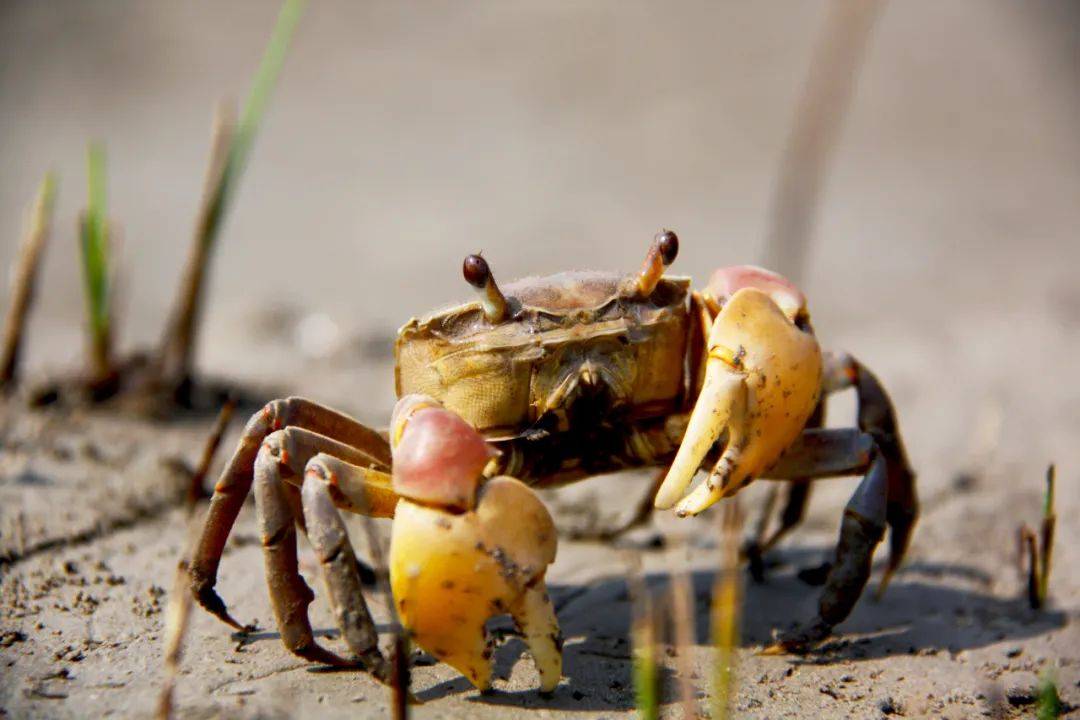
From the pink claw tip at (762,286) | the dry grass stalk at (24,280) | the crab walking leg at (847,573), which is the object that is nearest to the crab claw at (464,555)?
the crab walking leg at (847,573)

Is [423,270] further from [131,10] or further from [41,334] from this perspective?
[131,10]

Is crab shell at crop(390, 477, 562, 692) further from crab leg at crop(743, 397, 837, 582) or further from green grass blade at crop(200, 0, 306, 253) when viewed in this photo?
green grass blade at crop(200, 0, 306, 253)

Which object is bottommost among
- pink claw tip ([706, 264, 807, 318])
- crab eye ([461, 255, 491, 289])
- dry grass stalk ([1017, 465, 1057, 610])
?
dry grass stalk ([1017, 465, 1057, 610])

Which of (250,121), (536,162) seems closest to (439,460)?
(250,121)

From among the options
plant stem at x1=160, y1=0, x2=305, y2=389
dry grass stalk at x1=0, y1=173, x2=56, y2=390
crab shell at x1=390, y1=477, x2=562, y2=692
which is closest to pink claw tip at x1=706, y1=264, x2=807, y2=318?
crab shell at x1=390, y1=477, x2=562, y2=692

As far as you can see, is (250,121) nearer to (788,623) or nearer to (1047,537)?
(788,623)

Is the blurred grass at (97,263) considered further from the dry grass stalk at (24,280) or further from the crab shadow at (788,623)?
the crab shadow at (788,623)

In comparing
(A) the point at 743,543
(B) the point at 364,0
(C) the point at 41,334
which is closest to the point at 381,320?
(C) the point at 41,334
